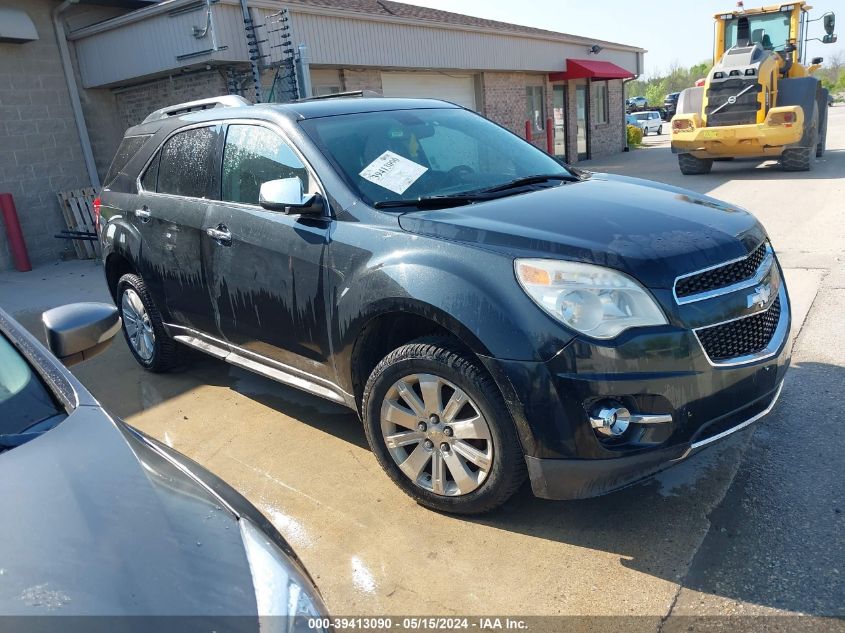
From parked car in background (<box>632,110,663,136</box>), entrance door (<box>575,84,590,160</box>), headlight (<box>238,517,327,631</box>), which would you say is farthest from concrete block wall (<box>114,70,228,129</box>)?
parked car in background (<box>632,110,663,136</box>)

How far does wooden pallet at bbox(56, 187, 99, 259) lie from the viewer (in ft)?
35.2

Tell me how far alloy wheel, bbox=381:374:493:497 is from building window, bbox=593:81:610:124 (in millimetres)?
21712

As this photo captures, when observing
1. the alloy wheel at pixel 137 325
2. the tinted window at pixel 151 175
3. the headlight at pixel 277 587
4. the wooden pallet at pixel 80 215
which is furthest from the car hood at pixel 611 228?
the wooden pallet at pixel 80 215

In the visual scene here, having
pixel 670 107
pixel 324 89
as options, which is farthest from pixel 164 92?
pixel 670 107

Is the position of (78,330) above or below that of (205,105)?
below

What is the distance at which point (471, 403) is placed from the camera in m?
2.77

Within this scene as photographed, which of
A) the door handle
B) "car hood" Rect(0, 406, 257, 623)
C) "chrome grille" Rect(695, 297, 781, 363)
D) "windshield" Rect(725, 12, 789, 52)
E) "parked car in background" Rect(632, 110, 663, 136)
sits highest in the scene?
"windshield" Rect(725, 12, 789, 52)

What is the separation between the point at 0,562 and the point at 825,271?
6783 mm

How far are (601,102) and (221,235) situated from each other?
21.8 meters

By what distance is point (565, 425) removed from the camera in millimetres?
2535

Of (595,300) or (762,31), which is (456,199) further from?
(762,31)

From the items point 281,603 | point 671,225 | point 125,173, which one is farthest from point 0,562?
point 125,173

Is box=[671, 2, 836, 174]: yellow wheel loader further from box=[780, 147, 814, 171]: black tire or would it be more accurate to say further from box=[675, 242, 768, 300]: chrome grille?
box=[675, 242, 768, 300]: chrome grille

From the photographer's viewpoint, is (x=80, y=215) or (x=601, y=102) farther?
(x=601, y=102)
